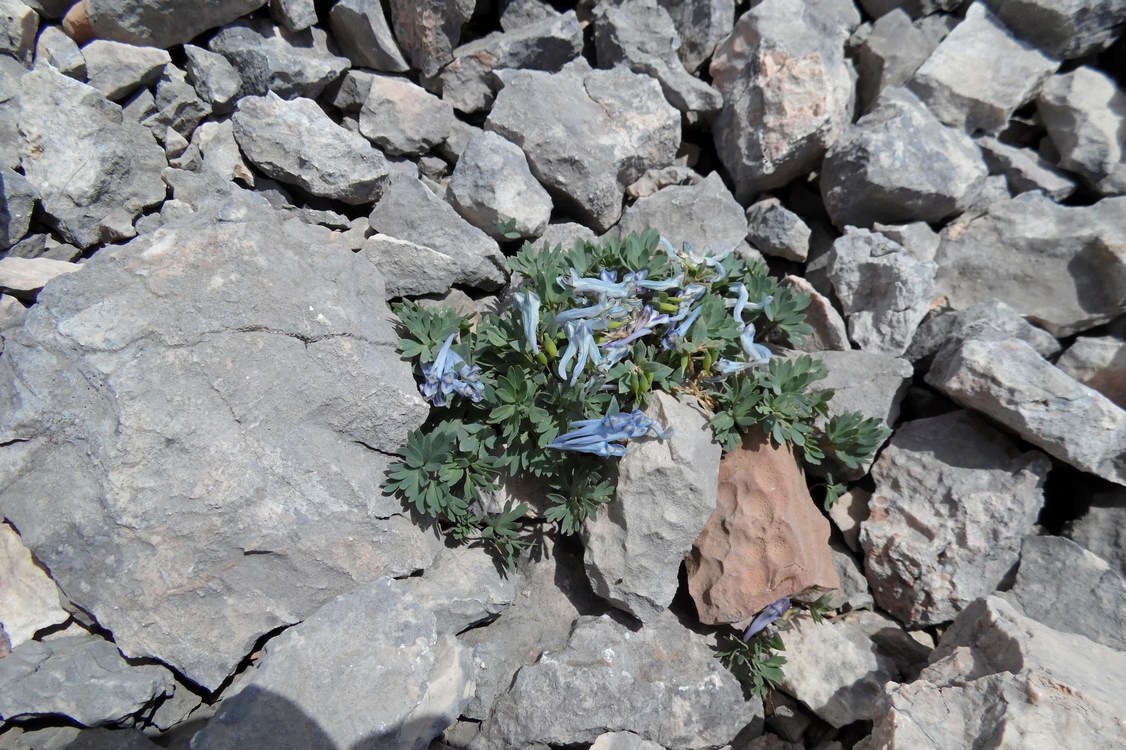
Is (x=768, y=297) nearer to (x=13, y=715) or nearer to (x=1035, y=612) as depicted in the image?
(x=1035, y=612)

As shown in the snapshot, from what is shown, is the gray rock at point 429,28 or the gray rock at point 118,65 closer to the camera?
the gray rock at point 118,65

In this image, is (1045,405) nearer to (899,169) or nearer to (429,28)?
(899,169)

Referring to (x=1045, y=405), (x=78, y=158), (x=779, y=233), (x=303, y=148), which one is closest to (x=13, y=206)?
(x=78, y=158)

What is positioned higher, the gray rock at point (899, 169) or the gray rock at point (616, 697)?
the gray rock at point (899, 169)

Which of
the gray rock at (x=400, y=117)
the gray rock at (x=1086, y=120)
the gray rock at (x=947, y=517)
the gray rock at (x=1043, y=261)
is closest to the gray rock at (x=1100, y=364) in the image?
the gray rock at (x=1043, y=261)

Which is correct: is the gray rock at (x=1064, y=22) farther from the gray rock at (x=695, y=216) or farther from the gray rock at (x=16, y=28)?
the gray rock at (x=16, y=28)

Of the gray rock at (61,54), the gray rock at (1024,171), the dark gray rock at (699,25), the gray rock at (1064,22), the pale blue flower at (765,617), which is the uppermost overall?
the gray rock at (1064,22)

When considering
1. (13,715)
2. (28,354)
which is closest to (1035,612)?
(13,715)
